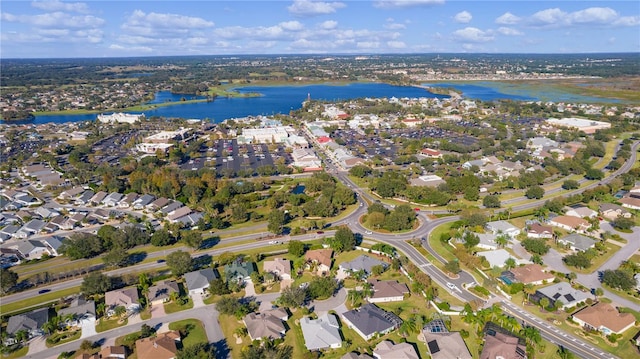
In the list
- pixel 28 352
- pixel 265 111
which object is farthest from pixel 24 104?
pixel 28 352

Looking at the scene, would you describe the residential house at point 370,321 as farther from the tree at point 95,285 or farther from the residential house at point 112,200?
the residential house at point 112,200

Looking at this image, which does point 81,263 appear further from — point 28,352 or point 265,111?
point 265,111

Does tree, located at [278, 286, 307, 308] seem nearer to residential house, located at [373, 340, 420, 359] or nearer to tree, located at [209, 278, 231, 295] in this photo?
tree, located at [209, 278, 231, 295]

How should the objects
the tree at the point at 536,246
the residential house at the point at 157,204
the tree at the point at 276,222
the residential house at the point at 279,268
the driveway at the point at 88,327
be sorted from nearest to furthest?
the driveway at the point at 88,327
the residential house at the point at 279,268
the tree at the point at 536,246
the tree at the point at 276,222
the residential house at the point at 157,204

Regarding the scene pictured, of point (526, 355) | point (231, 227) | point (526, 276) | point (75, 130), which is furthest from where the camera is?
point (75, 130)

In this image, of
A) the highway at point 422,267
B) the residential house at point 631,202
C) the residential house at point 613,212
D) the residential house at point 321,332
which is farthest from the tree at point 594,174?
the residential house at point 321,332

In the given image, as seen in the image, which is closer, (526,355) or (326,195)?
(526,355)
